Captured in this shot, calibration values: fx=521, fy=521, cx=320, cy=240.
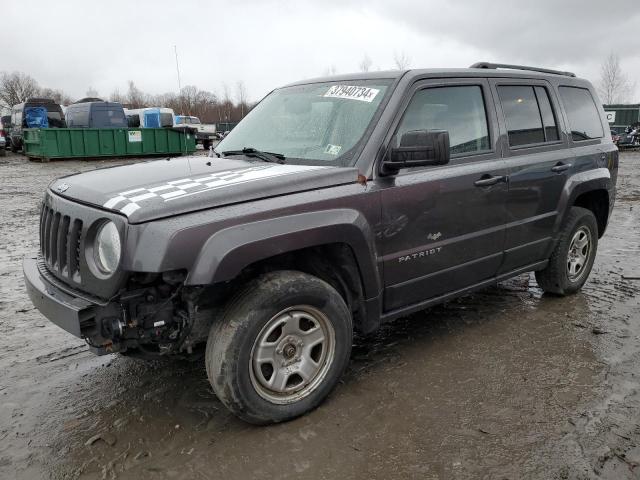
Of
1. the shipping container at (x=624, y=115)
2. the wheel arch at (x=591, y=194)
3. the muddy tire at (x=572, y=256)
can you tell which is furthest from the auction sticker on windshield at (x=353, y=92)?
the shipping container at (x=624, y=115)

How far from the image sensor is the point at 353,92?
347 cm

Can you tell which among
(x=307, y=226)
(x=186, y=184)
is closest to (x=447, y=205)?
(x=307, y=226)

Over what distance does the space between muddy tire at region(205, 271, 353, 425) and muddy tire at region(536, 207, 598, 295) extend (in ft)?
8.25

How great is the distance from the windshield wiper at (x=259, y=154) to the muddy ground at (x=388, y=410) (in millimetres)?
1459

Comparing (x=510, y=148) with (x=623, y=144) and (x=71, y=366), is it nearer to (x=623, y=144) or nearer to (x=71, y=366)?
(x=71, y=366)

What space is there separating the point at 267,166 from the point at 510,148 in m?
1.90

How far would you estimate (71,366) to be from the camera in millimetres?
3566

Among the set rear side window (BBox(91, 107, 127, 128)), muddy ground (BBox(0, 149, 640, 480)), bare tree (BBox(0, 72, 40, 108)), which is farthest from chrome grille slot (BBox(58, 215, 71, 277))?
bare tree (BBox(0, 72, 40, 108))

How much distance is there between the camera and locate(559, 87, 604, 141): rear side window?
4562mm

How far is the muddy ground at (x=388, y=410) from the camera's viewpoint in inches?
98.7

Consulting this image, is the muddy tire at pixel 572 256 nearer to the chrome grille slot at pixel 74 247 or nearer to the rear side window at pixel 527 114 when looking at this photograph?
the rear side window at pixel 527 114

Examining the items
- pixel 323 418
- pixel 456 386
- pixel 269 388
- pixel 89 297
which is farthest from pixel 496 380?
pixel 89 297

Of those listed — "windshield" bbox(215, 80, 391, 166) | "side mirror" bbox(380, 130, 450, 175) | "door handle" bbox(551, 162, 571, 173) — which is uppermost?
"windshield" bbox(215, 80, 391, 166)

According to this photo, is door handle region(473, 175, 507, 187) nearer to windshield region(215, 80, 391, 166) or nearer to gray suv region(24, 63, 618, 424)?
gray suv region(24, 63, 618, 424)
